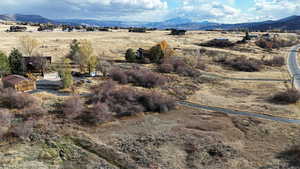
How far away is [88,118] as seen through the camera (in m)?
31.8

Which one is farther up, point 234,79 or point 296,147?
point 234,79

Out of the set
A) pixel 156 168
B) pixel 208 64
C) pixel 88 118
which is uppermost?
pixel 208 64

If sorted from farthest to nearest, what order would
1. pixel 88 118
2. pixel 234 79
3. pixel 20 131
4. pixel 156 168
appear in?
pixel 234 79 → pixel 88 118 → pixel 20 131 → pixel 156 168

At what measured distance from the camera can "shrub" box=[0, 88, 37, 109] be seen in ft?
110

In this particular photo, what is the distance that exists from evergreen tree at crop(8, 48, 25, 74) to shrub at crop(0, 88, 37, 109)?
1209 cm

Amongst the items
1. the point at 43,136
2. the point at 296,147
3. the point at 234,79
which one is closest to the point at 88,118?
the point at 43,136

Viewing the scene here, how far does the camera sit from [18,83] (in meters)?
38.1

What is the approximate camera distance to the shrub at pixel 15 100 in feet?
110

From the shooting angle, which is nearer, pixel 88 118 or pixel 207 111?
pixel 88 118

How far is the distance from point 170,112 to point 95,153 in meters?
14.3

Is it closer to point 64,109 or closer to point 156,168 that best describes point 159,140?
point 156,168

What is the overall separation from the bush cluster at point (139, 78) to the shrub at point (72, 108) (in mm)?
15454

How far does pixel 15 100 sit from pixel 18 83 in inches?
217

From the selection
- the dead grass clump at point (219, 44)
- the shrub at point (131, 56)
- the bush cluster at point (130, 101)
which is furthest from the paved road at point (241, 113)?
the dead grass clump at point (219, 44)
